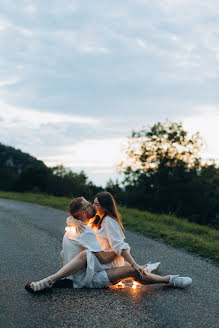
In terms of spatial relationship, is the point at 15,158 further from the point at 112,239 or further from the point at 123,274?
the point at 123,274

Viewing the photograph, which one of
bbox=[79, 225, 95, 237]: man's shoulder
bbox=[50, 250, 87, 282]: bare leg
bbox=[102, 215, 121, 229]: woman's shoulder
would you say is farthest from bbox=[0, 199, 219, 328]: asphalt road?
bbox=[102, 215, 121, 229]: woman's shoulder

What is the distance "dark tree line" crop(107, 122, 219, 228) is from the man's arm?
2521 centimetres

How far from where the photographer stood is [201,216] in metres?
33.2

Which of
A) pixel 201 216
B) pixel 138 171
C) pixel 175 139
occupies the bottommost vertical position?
pixel 201 216

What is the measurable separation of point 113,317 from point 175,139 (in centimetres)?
3530

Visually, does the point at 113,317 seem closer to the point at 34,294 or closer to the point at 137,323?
the point at 137,323

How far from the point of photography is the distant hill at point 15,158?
55750 mm

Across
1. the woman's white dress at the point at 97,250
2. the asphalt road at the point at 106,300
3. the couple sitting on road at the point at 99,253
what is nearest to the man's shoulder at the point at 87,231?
the couple sitting on road at the point at 99,253

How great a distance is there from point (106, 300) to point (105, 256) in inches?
27.0

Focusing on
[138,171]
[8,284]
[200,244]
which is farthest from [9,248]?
[138,171]

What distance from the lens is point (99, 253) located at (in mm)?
5395

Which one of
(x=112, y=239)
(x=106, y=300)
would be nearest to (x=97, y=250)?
(x=112, y=239)

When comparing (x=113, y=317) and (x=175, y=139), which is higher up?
(x=175, y=139)

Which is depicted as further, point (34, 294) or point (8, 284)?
point (8, 284)
